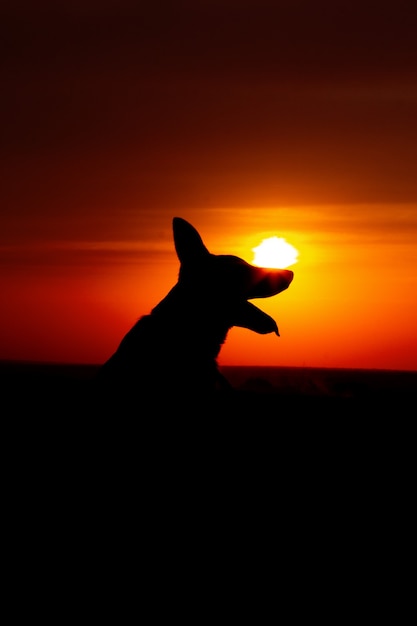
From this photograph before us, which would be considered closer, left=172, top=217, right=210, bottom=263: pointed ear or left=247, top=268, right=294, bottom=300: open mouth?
left=172, top=217, right=210, bottom=263: pointed ear

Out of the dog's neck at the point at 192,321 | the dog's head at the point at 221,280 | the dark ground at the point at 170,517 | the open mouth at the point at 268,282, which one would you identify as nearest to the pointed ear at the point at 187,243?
the dog's head at the point at 221,280

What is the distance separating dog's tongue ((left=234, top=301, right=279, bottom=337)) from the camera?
5.51m

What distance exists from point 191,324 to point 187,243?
0.56 metres

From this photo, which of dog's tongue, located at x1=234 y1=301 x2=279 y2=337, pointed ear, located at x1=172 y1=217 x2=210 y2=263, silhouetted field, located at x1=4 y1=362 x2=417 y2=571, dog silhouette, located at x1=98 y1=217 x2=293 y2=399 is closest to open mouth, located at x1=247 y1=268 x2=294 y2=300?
dog silhouette, located at x1=98 y1=217 x2=293 y2=399

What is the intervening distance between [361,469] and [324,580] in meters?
2.54

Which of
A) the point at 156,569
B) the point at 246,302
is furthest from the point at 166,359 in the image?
the point at 156,569

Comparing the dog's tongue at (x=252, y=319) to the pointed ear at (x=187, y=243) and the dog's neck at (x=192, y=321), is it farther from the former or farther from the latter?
the pointed ear at (x=187, y=243)

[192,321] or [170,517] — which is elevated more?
[192,321]

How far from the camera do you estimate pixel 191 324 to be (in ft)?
17.3

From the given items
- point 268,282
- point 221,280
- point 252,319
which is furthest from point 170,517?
point 268,282

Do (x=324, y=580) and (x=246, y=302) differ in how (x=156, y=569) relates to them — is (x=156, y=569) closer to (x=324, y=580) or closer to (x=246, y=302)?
(x=324, y=580)

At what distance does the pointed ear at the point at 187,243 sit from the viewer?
530cm

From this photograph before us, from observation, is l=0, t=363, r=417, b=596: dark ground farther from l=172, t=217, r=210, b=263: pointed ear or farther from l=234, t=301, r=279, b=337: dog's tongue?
l=172, t=217, r=210, b=263: pointed ear

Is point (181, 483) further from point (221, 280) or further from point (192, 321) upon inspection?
point (221, 280)
